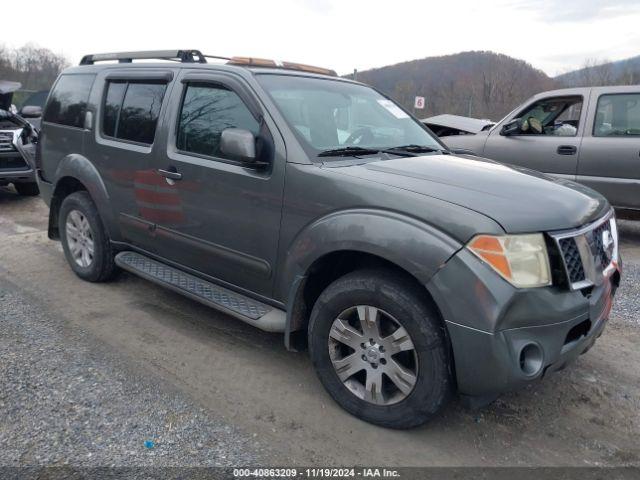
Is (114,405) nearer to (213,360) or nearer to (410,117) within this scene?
(213,360)

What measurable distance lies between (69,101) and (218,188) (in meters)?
2.36

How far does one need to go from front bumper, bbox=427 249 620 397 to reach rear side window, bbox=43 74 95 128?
368cm

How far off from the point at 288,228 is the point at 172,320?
155 cm

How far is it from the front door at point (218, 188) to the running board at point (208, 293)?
3.3 inches

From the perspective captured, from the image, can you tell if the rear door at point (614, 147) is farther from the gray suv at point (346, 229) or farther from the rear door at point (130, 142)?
the rear door at point (130, 142)

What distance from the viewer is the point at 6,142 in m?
8.23

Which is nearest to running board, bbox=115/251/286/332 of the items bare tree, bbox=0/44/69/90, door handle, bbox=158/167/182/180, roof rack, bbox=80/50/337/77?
door handle, bbox=158/167/182/180

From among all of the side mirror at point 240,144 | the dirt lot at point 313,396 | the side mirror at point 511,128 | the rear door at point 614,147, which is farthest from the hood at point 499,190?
the side mirror at point 511,128

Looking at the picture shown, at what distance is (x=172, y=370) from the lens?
3.41 m

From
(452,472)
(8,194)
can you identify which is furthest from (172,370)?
(8,194)

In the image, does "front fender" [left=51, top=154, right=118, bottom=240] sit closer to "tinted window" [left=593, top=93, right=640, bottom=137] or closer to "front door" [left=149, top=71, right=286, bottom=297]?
"front door" [left=149, top=71, right=286, bottom=297]

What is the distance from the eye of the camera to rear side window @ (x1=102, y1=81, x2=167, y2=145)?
13.3 feet

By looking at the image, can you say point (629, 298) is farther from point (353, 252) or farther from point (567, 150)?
point (353, 252)

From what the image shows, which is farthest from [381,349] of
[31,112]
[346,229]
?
[31,112]
